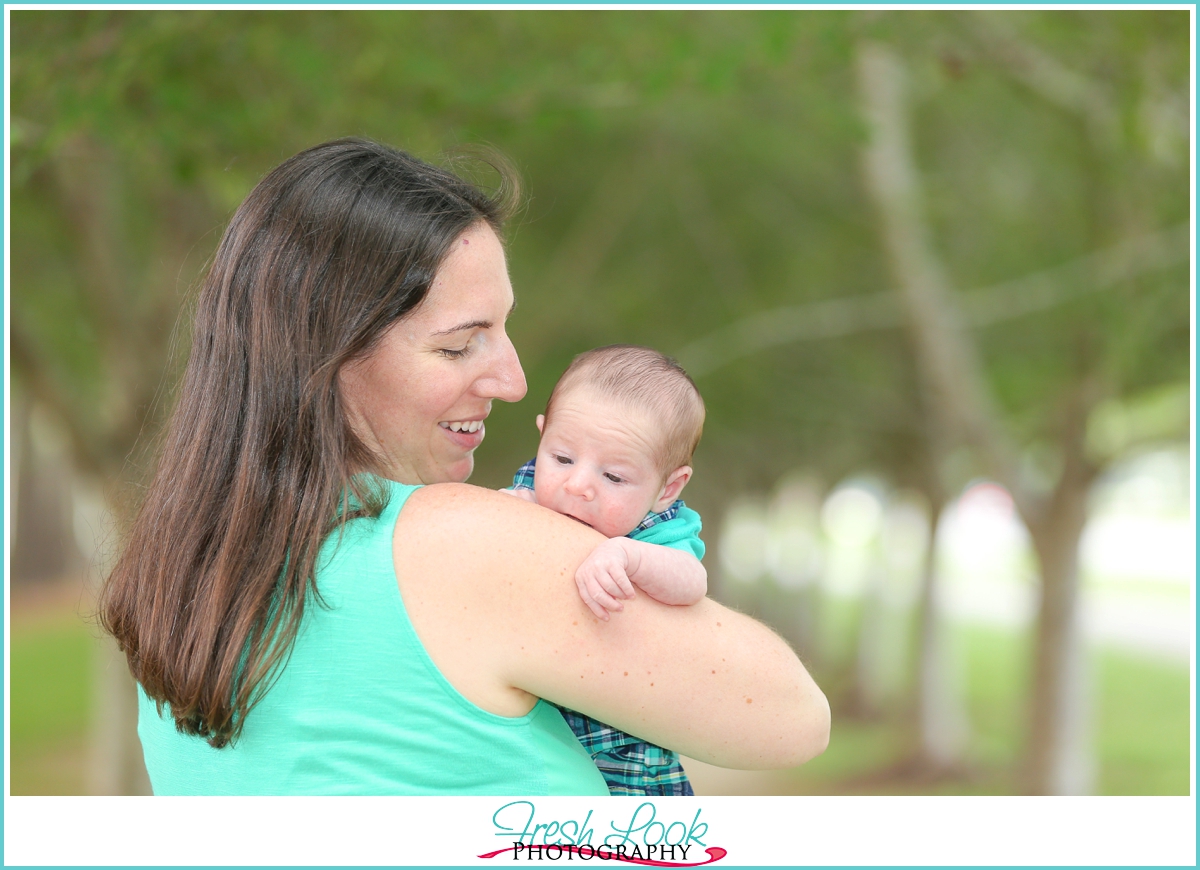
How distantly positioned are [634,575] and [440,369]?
570 mm

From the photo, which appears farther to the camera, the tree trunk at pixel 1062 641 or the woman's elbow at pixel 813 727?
the tree trunk at pixel 1062 641

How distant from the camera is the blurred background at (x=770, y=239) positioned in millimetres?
4242

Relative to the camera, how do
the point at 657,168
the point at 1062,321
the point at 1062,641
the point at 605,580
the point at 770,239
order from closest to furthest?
the point at 605,580, the point at 1062,641, the point at 1062,321, the point at 657,168, the point at 770,239

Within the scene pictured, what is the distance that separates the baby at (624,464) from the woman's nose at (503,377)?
0.35ft

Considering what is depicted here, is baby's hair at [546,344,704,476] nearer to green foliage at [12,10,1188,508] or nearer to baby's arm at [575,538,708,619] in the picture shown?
baby's arm at [575,538,708,619]

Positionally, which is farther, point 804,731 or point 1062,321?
point 1062,321

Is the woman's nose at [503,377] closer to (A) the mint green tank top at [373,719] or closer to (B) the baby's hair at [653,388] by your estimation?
(B) the baby's hair at [653,388]

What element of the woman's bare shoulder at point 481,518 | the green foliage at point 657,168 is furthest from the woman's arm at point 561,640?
the green foliage at point 657,168

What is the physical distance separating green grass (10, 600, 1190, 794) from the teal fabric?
7.22 metres

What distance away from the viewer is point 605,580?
1.70 metres

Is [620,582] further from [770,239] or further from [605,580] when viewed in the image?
[770,239]

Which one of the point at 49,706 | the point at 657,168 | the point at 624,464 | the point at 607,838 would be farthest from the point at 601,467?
the point at 49,706

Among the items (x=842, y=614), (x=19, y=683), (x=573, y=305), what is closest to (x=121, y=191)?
(x=573, y=305)

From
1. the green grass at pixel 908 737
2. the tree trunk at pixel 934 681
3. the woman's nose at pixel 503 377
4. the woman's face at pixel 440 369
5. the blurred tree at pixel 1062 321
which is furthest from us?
the tree trunk at pixel 934 681
